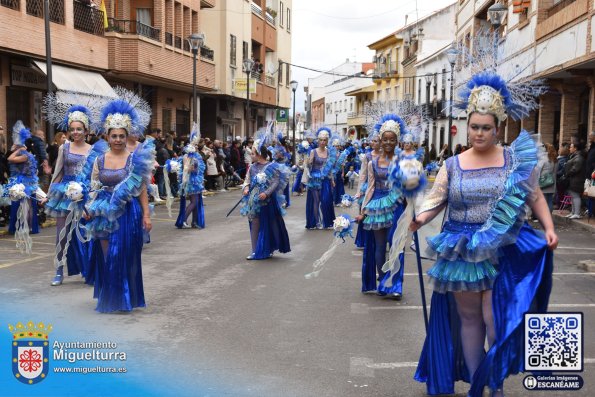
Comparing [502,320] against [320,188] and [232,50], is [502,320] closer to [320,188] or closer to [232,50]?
[320,188]

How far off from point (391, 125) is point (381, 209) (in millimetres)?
961

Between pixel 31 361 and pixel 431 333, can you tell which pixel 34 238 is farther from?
pixel 431 333

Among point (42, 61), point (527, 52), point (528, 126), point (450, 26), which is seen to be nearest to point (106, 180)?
point (42, 61)

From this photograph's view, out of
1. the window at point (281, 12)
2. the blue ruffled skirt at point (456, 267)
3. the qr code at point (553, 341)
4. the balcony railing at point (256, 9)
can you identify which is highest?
the window at point (281, 12)

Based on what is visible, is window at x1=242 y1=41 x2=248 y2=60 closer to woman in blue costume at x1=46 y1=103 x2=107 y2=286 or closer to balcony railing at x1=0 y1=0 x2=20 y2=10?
balcony railing at x1=0 y1=0 x2=20 y2=10

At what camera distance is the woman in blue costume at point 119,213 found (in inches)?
290

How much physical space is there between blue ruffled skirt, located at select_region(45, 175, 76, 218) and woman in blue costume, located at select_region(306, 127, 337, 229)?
22.6 ft

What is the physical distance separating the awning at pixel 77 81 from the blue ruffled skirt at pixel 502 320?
1672 cm

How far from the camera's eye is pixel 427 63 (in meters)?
55.7

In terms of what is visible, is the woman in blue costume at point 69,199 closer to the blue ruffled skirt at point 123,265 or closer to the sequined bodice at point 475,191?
the blue ruffled skirt at point 123,265

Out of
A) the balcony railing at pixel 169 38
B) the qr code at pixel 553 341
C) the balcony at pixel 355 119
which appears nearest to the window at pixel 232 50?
the balcony railing at pixel 169 38

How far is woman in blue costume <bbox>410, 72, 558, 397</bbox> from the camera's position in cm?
478

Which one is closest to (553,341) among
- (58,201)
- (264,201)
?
(58,201)

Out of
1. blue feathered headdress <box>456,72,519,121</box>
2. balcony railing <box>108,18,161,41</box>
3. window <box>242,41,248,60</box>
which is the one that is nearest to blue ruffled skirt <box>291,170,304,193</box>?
balcony railing <box>108,18,161,41</box>
